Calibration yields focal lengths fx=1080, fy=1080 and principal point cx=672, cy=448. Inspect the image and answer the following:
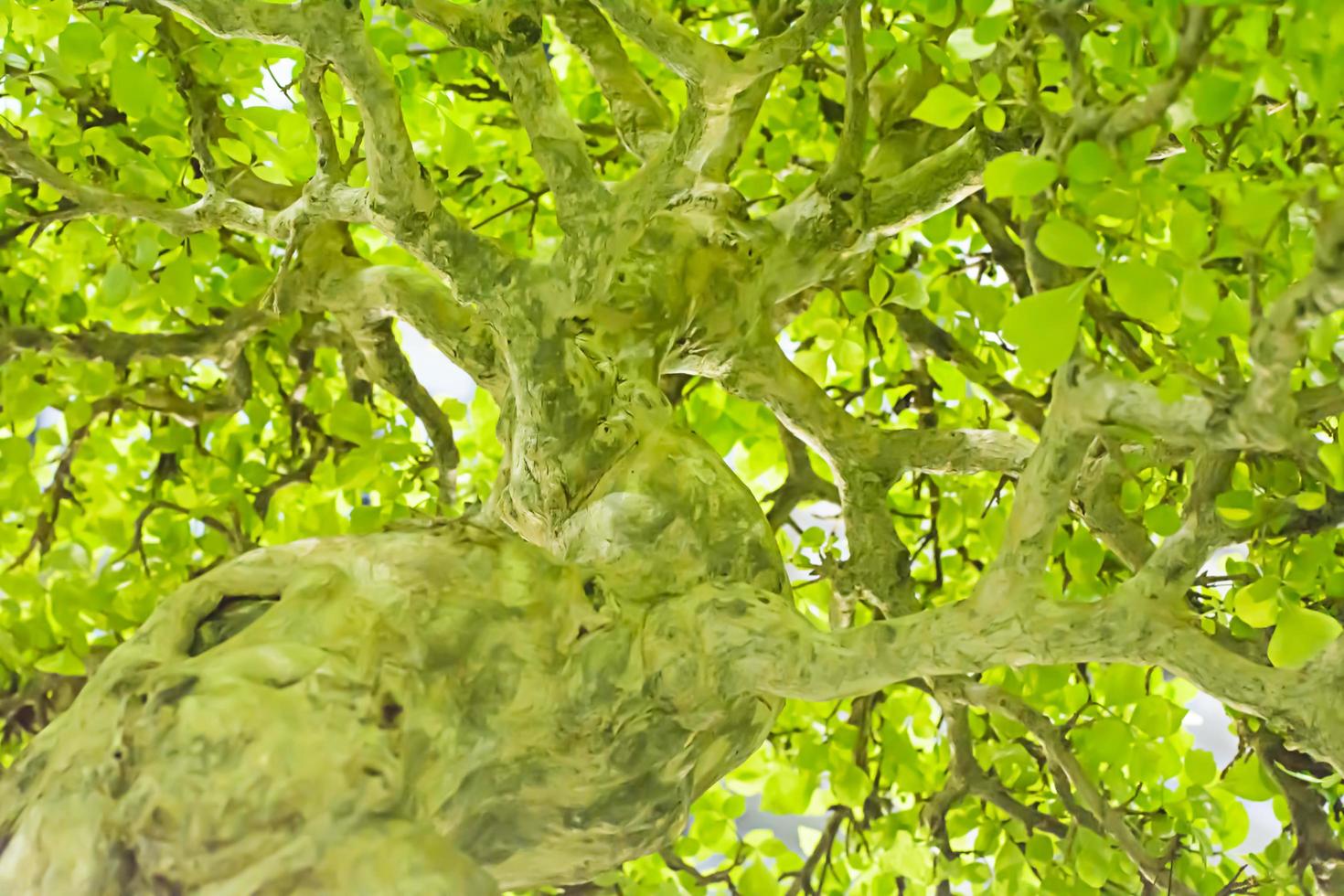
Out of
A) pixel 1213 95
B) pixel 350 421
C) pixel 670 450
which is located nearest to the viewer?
pixel 1213 95

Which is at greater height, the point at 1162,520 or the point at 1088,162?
the point at 1088,162

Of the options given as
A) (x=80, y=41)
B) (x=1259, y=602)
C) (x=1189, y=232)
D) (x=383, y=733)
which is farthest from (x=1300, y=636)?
(x=80, y=41)

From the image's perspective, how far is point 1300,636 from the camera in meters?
0.69

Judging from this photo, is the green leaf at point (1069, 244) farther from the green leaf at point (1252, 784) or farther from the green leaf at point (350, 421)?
the green leaf at point (350, 421)

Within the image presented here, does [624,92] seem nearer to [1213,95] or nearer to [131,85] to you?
[131,85]

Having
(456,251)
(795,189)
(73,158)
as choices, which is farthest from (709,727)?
(73,158)

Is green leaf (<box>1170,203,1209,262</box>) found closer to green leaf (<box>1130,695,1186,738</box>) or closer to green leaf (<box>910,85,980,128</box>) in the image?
green leaf (<box>910,85,980,128</box>)

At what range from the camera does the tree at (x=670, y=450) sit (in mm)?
567

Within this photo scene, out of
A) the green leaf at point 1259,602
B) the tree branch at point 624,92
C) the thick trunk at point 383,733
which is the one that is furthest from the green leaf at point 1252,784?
the tree branch at point 624,92

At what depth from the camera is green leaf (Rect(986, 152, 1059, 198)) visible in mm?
527

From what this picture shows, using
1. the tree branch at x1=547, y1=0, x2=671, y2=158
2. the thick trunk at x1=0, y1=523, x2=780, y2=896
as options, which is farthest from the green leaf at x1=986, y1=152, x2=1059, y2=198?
the tree branch at x1=547, y1=0, x2=671, y2=158

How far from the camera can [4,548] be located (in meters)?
1.34

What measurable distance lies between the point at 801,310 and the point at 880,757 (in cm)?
55

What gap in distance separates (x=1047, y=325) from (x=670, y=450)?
377mm
